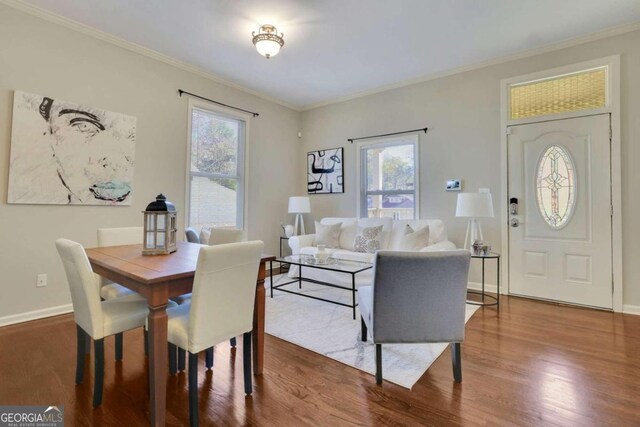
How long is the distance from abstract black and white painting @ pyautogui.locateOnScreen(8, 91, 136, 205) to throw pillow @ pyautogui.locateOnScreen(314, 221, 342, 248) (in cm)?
238

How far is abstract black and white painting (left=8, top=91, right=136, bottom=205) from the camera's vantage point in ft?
8.98

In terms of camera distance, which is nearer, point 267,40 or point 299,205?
point 267,40

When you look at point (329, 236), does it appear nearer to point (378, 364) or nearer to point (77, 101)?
point (378, 364)

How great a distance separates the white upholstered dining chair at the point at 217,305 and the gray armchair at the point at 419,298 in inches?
28.4

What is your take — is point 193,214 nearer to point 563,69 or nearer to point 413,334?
point 413,334

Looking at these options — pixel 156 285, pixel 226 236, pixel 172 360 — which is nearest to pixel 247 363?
pixel 172 360

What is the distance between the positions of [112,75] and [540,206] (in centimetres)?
490

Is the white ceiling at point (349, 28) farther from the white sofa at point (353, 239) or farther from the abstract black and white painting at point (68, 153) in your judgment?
the white sofa at point (353, 239)

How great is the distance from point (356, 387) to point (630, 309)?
3.12 meters

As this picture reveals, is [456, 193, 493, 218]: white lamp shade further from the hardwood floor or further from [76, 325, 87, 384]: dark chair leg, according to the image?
[76, 325, 87, 384]: dark chair leg

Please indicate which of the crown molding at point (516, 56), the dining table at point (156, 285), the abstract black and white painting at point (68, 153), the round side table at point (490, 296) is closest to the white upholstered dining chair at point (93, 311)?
the dining table at point (156, 285)

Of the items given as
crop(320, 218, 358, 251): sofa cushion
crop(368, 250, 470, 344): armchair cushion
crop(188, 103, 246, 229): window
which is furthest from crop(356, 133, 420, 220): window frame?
crop(368, 250, 470, 344): armchair cushion

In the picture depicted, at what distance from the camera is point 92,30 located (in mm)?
3107

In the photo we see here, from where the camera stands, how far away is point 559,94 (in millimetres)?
3449
